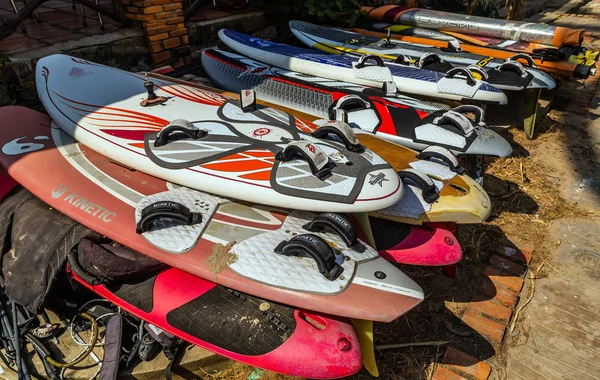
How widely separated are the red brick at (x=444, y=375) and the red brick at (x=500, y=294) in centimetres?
74

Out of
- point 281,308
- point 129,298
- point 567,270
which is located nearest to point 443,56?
point 567,270

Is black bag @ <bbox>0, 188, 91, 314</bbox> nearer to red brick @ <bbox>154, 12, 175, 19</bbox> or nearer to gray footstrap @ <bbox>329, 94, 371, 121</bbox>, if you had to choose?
gray footstrap @ <bbox>329, 94, 371, 121</bbox>

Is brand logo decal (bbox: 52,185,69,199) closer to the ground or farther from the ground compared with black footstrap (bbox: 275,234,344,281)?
farther from the ground

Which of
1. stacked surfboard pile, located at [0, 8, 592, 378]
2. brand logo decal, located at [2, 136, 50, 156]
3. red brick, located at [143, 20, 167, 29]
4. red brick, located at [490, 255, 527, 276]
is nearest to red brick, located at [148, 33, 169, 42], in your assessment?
red brick, located at [143, 20, 167, 29]

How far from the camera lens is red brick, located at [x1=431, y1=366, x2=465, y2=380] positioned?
2.38 meters

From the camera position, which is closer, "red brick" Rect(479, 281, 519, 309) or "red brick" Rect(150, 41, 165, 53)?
"red brick" Rect(479, 281, 519, 309)

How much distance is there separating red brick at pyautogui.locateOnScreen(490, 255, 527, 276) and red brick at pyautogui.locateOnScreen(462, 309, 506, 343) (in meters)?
0.57

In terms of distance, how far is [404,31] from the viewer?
622 cm

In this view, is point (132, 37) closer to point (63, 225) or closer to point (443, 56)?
point (63, 225)

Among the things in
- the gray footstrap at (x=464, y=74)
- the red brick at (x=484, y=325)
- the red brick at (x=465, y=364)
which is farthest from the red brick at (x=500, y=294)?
the gray footstrap at (x=464, y=74)

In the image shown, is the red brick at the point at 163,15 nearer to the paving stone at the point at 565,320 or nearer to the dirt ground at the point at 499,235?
the dirt ground at the point at 499,235

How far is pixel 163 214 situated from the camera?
220cm

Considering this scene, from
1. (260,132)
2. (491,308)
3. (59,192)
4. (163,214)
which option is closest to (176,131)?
(260,132)

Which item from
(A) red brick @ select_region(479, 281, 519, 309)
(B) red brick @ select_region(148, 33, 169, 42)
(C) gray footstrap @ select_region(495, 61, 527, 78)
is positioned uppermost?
(B) red brick @ select_region(148, 33, 169, 42)
